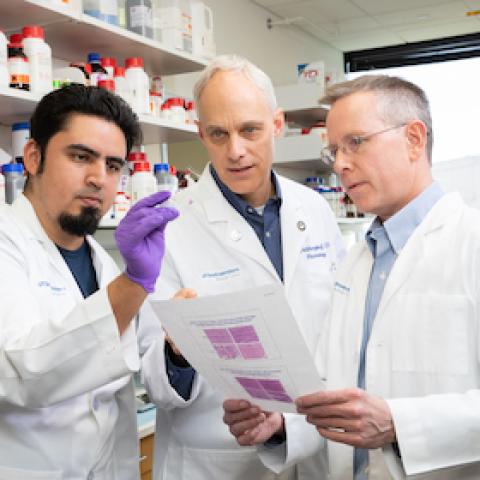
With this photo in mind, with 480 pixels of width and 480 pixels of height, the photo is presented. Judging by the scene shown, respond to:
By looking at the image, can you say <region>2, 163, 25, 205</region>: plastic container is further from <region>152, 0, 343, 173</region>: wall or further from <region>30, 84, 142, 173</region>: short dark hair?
<region>152, 0, 343, 173</region>: wall

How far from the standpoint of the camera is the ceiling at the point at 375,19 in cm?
510

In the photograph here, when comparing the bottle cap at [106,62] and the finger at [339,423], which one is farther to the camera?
the bottle cap at [106,62]

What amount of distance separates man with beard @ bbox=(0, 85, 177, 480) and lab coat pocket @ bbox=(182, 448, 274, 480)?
0.18 m

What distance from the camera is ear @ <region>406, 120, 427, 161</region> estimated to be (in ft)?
4.79

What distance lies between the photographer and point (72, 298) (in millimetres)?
1592

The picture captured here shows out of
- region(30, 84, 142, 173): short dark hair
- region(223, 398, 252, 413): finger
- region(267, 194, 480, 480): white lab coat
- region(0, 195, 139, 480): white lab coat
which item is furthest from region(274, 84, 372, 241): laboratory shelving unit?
region(223, 398, 252, 413): finger

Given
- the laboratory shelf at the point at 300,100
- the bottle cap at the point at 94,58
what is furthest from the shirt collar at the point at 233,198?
the laboratory shelf at the point at 300,100

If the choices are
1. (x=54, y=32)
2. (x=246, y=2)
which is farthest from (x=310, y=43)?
(x=54, y=32)

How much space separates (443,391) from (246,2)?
4.12 metres

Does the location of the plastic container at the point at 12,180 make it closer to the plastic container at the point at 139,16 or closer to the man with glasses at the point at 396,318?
the plastic container at the point at 139,16

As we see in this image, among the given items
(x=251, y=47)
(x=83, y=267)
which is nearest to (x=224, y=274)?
(x=83, y=267)

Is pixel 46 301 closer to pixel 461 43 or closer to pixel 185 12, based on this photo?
pixel 185 12

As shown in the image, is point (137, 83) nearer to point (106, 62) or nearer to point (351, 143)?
point (106, 62)

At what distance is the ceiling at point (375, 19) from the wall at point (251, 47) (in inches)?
3.8
